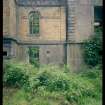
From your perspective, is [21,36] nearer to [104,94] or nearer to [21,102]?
[21,102]

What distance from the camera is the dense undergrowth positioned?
7.56 m

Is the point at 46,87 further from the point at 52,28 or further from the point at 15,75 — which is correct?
the point at 52,28

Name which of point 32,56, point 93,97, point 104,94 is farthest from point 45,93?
point 104,94

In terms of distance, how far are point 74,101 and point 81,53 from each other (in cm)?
210

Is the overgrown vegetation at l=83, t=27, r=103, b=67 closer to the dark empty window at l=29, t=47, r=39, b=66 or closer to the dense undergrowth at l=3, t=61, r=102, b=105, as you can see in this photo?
the dense undergrowth at l=3, t=61, r=102, b=105

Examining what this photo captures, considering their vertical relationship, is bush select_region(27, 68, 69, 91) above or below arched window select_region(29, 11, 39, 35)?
below

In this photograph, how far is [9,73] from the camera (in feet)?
26.2

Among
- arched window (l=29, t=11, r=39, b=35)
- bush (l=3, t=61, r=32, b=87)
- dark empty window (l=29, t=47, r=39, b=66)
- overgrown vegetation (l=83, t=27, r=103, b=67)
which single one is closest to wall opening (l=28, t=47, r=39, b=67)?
A: dark empty window (l=29, t=47, r=39, b=66)

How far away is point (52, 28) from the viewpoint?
10.0 metres

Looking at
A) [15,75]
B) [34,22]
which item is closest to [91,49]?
[34,22]

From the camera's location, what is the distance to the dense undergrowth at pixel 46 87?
298 inches

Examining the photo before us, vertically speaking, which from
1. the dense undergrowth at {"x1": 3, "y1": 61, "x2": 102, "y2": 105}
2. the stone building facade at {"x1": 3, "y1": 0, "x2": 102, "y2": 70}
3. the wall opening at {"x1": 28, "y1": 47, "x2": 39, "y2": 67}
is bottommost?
the dense undergrowth at {"x1": 3, "y1": 61, "x2": 102, "y2": 105}

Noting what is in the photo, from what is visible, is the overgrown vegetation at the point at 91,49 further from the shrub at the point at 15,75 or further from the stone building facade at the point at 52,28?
the shrub at the point at 15,75

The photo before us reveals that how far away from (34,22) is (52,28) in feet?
1.61
